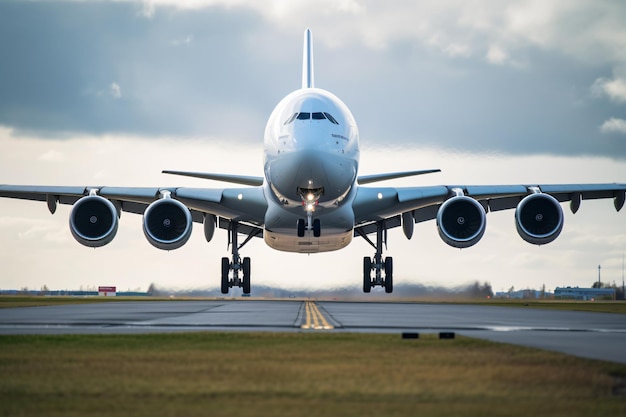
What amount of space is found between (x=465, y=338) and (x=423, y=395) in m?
7.26

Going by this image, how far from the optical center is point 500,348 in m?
13.9

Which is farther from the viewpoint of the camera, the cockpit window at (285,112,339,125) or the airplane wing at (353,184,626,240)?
the airplane wing at (353,184,626,240)

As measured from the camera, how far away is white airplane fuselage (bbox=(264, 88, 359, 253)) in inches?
1187

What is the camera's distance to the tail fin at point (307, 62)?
4381cm

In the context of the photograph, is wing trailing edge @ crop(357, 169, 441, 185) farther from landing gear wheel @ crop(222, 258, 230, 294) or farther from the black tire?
landing gear wheel @ crop(222, 258, 230, 294)

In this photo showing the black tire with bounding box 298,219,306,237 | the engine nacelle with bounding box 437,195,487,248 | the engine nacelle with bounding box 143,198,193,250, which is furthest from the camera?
the engine nacelle with bounding box 143,198,193,250

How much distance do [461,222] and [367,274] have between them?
9224 mm

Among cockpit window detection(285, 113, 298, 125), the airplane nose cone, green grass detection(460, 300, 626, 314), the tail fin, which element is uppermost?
the tail fin

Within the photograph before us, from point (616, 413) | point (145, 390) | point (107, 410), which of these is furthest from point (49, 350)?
point (616, 413)

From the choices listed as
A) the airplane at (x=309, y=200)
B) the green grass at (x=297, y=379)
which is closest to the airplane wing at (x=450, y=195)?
the airplane at (x=309, y=200)

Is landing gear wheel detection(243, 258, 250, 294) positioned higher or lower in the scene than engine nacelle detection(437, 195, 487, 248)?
lower

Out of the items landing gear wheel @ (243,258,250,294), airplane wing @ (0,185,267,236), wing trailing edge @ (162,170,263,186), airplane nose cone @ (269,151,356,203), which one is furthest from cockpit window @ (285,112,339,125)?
landing gear wheel @ (243,258,250,294)

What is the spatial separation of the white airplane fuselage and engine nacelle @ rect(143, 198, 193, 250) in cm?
346

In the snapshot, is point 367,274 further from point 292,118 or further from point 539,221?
point 292,118
